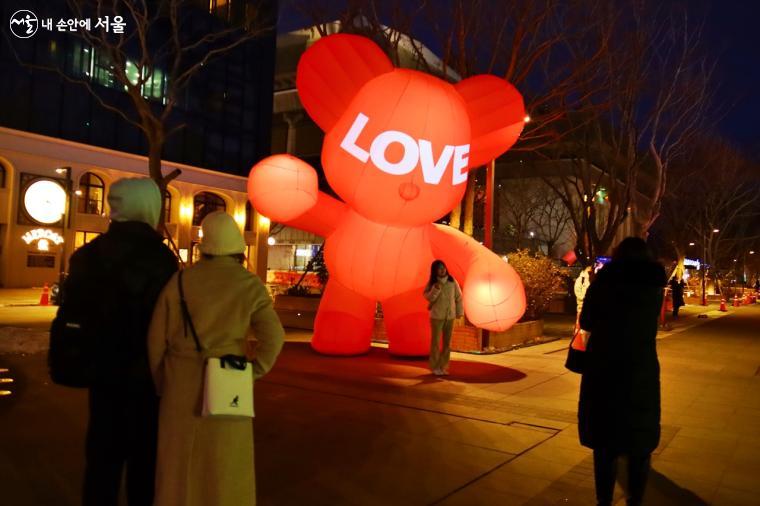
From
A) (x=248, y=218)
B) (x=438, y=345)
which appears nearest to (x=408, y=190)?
(x=438, y=345)

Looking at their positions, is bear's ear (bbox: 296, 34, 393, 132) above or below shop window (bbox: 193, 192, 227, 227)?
below

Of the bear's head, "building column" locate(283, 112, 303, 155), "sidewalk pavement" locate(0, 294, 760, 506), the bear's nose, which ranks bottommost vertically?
"sidewalk pavement" locate(0, 294, 760, 506)

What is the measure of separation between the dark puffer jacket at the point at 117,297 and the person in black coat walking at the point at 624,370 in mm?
2439

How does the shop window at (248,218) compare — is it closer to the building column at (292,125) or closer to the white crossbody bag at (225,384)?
the building column at (292,125)

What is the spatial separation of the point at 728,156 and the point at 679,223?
34.5 feet

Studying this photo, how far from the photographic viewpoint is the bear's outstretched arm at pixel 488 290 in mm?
8406

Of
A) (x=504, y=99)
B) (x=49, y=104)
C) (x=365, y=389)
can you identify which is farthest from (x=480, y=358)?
(x=49, y=104)

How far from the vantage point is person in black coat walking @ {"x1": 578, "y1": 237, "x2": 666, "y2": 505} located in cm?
371

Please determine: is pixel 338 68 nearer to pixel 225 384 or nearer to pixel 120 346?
pixel 120 346

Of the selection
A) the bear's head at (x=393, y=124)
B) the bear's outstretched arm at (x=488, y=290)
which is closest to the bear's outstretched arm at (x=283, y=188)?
the bear's head at (x=393, y=124)

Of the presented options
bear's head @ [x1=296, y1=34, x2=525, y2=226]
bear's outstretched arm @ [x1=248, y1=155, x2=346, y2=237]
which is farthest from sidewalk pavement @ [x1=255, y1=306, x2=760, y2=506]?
bear's head @ [x1=296, y1=34, x2=525, y2=226]

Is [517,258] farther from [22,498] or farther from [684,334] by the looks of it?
[22,498]

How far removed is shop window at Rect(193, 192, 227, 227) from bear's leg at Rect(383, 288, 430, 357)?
1154 inches

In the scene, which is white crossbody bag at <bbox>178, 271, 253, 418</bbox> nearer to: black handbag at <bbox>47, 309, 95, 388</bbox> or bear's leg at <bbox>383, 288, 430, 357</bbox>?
black handbag at <bbox>47, 309, 95, 388</bbox>
